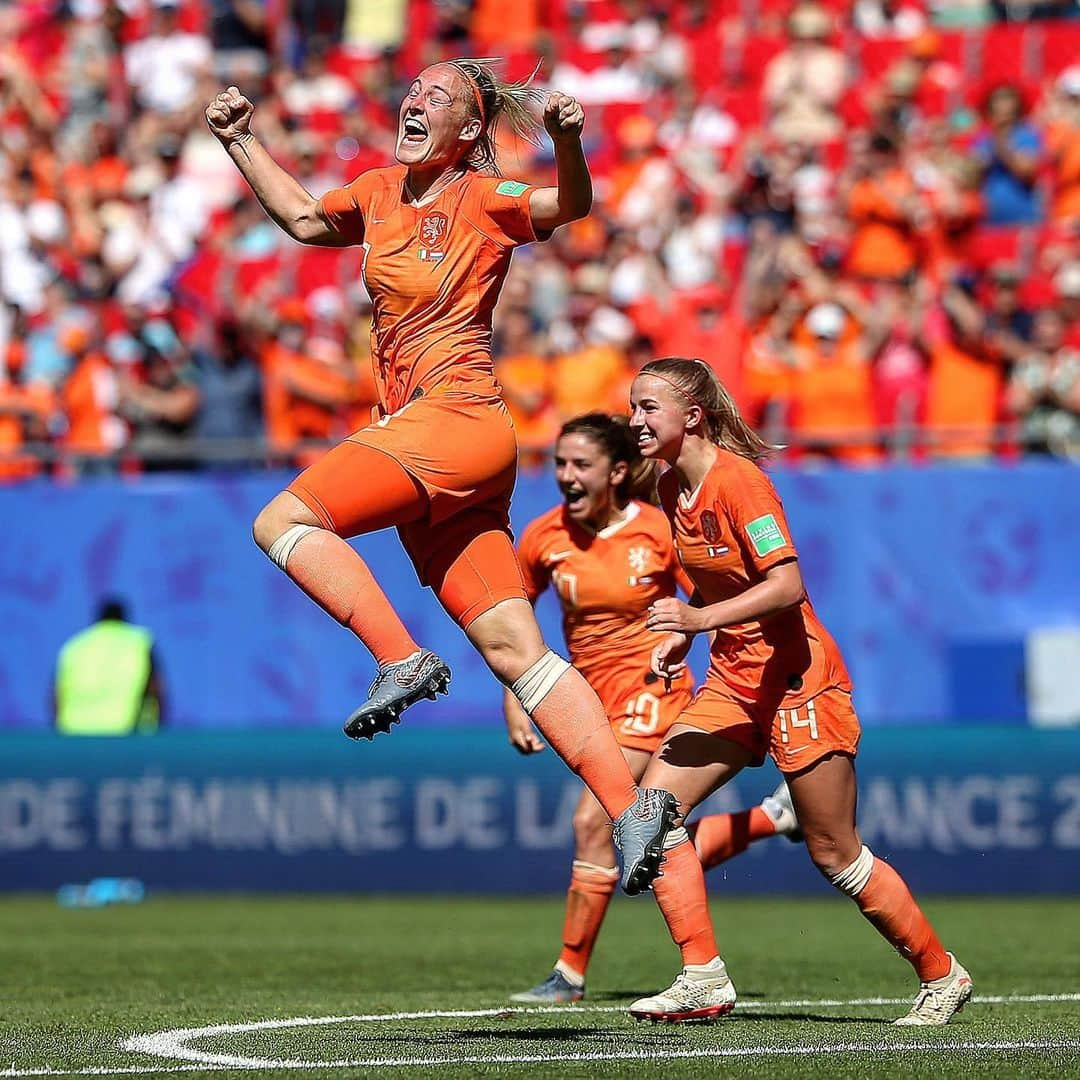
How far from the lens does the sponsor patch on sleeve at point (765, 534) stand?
6672mm

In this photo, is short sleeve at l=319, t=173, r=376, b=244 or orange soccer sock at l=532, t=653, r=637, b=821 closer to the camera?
orange soccer sock at l=532, t=653, r=637, b=821

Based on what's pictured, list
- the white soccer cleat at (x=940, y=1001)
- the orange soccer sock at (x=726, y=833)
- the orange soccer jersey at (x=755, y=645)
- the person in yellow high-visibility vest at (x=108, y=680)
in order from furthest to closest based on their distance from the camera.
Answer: the person in yellow high-visibility vest at (x=108, y=680) → the orange soccer sock at (x=726, y=833) → the white soccer cleat at (x=940, y=1001) → the orange soccer jersey at (x=755, y=645)

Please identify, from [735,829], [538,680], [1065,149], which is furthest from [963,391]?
[538,680]

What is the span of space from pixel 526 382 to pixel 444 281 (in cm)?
839

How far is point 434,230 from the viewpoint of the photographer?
6.49 metres

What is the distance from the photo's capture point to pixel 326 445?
14.4 meters

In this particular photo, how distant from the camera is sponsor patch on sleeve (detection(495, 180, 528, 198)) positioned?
6477 mm

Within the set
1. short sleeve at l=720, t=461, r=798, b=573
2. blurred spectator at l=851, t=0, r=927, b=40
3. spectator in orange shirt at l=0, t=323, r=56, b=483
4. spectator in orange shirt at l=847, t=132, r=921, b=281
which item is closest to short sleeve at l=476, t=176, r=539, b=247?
short sleeve at l=720, t=461, r=798, b=573

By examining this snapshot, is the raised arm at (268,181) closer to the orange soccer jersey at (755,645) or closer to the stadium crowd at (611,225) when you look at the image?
the orange soccer jersey at (755,645)

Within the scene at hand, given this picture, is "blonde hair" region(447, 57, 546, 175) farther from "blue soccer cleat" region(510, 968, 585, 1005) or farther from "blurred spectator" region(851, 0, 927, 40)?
"blurred spectator" region(851, 0, 927, 40)

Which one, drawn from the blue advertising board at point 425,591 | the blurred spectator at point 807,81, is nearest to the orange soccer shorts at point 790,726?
the blue advertising board at point 425,591

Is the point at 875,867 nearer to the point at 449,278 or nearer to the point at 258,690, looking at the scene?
the point at 449,278

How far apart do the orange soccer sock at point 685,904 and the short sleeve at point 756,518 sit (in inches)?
37.1

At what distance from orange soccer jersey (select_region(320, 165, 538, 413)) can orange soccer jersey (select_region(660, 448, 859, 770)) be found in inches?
34.2
